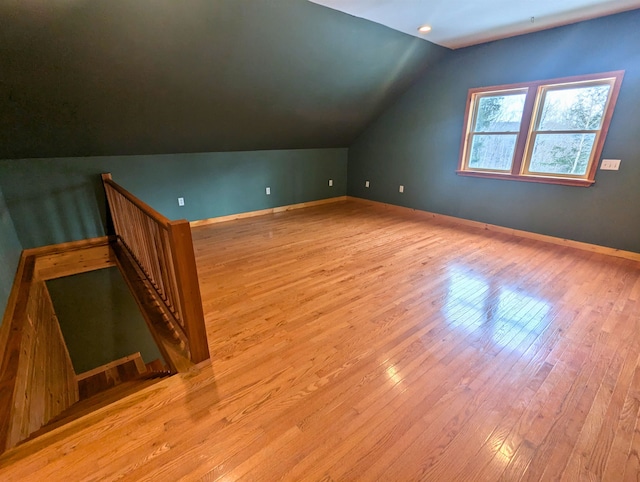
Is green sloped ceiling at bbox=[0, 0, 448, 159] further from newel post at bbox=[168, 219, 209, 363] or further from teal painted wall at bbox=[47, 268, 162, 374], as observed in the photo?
newel post at bbox=[168, 219, 209, 363]

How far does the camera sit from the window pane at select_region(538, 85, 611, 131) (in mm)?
3287

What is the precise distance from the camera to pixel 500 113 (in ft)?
13.4

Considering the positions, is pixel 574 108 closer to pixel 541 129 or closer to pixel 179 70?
pixel 541 129

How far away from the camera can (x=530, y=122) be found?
377 centimetres

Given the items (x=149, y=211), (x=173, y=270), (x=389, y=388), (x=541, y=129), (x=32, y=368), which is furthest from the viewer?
(x=541, y=129)

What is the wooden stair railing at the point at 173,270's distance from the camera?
1.60 meters

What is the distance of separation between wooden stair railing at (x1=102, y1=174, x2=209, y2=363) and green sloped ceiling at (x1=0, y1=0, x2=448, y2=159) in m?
1.02

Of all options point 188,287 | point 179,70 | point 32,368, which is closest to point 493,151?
point 179,70

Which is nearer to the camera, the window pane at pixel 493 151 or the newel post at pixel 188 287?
the newel post at pixel 188 287

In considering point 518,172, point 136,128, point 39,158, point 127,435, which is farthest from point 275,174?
point 127,435

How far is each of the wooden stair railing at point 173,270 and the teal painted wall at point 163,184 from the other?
52.1 inches

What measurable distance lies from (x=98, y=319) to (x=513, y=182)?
5801 millimetres

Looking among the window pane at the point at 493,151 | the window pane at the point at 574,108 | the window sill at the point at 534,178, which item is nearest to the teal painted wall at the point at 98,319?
the window sill at the point at 534,178

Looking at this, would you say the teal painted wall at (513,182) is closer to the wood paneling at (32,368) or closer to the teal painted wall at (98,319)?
the teal painted wall at (98,319)
